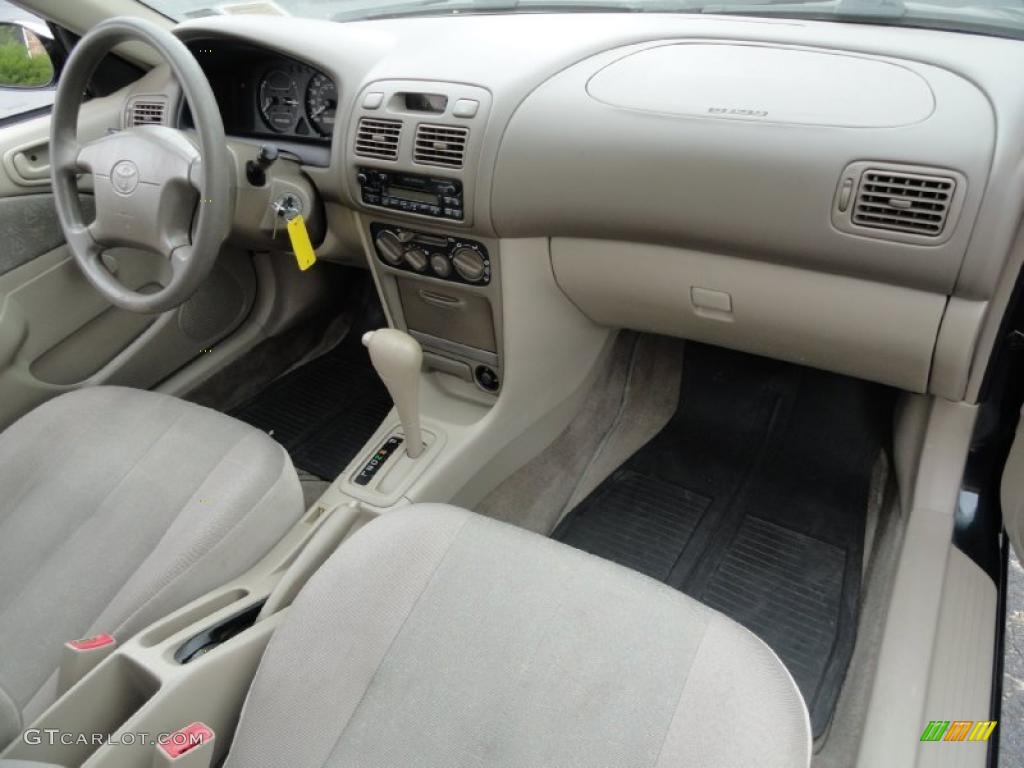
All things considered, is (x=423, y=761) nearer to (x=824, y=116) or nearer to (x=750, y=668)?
(x=750, y=668)

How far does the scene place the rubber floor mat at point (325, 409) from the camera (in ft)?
7.08

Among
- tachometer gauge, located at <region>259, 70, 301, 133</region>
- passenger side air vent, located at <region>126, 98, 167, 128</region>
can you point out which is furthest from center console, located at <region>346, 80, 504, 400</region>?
passenger side air vent, located at <region>126, 98, 167, 128</region>

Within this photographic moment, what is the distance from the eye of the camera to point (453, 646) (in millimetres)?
974

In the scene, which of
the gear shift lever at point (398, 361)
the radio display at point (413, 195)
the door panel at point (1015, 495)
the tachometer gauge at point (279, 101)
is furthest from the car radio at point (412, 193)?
the door panel at point (1015, 495)

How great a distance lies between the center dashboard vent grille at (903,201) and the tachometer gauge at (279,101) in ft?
4.14

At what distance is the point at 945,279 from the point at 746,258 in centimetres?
31

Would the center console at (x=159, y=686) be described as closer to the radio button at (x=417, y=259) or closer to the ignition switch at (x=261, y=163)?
the radio button at (x=417, y=259)

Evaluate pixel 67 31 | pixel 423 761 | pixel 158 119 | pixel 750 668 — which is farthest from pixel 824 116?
pixel 67 31

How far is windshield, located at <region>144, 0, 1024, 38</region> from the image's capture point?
1394 mm

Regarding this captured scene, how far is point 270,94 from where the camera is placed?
77.2 inches

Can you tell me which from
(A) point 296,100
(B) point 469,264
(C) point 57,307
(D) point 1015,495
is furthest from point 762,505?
(C) point 57,307

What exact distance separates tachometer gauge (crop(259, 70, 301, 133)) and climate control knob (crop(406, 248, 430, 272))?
0.46 meters

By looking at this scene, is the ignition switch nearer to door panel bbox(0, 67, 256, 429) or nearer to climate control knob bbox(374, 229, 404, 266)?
climate control knob bbox(374, 229, 404, 266)

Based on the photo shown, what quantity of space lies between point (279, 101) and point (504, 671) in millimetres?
1494
